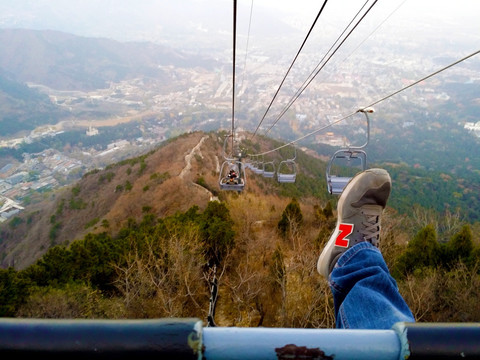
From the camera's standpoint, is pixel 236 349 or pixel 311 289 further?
pixel 311 289

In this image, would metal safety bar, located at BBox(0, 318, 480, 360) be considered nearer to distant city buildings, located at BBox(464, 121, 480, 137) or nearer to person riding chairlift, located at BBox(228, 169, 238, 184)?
person riding chairlift, located at BBox(228, 169, 238, 184)

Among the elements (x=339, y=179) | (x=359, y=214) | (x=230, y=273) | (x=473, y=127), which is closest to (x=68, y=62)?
(x=473, y=127)

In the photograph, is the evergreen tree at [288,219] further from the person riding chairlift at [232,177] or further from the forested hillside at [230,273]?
the person riding chairlift at [232,177]

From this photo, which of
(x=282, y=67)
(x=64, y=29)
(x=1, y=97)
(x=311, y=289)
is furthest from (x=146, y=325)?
(x=64, y=29)

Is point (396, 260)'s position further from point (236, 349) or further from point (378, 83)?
point (378, 83)

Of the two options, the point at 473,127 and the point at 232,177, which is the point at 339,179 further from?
the point at 473,127

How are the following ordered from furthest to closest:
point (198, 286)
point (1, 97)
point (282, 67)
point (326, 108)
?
1. point (282, 67)
2. point (1, 97)
3. point (326, 108)
4. point (198, 286)

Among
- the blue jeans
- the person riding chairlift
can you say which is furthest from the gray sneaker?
the person riding chairlift

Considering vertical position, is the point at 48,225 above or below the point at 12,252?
above
